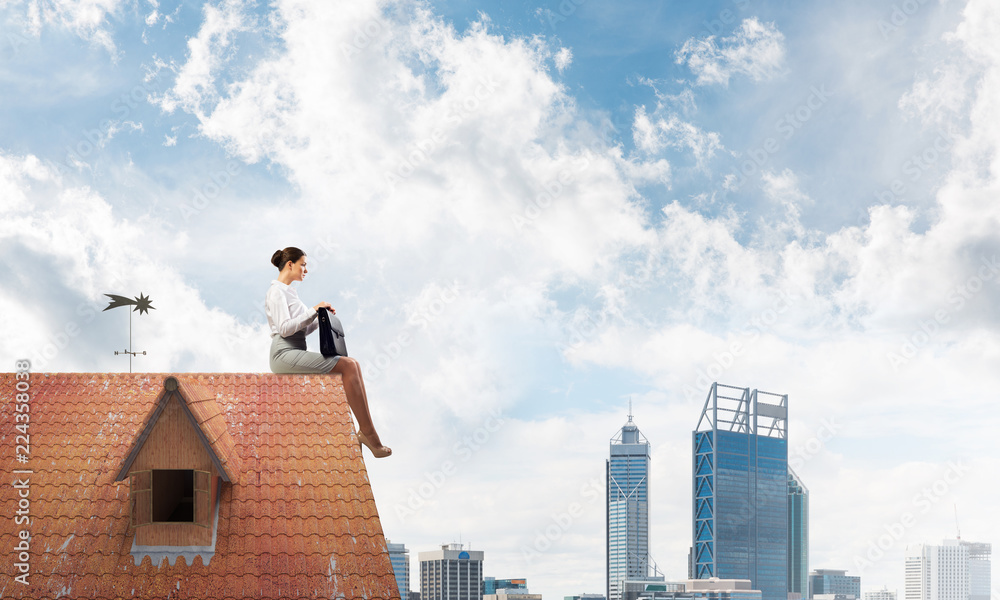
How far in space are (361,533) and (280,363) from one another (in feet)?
13.1

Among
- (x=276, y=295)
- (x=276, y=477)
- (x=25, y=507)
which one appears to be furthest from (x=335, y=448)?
(x=25, y=507)

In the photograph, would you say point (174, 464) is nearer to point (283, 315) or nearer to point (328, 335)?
point (328, 335)

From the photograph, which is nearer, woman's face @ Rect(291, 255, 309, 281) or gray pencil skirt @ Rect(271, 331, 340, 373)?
gray pencil skirt @ Rect(271, 331, 340, 373)

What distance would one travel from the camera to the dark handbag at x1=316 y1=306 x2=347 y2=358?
15719 millimetres

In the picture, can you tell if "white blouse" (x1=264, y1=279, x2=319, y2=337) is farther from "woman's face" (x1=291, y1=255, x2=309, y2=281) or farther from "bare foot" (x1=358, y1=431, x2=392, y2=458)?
"bare foot" (x1=358, y1=431, x2=392, y2=458)

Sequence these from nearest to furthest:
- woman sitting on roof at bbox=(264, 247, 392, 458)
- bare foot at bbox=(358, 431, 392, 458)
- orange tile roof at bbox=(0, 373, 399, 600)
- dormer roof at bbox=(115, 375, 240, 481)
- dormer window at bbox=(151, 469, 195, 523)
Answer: orange tile roof at bbox=(0, 373, 399, 600), dormer roof at bbox=(115, 375, 240, 481), dormer window at bbox=(151, 469, 195, 523), woman sitting on roof at bbox=(264, 247, 392, 458), bare foot at bbox=(358, 431, 392, 458)

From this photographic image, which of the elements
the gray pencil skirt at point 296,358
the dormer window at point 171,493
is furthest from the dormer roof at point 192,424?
the gray pencil skirt at point 296,358

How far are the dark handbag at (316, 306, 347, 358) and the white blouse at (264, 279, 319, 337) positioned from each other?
18 cm

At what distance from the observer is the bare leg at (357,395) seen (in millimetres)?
15883

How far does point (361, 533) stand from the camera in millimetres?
13180

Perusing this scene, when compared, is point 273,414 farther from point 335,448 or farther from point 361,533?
point 361,533

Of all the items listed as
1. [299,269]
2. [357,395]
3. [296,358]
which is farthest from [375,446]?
[299,269]

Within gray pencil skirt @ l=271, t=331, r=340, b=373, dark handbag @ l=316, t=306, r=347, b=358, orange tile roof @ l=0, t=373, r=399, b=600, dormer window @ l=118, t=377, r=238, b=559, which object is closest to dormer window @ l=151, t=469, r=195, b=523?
dormer window @ l=118, t=377, r=238, b=559

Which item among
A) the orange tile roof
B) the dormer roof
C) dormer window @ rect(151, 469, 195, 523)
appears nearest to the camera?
the orange tile roof
